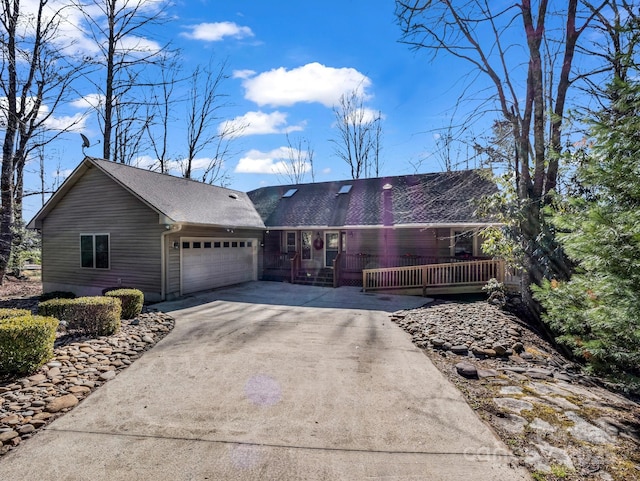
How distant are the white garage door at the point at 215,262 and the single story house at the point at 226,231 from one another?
40 mm

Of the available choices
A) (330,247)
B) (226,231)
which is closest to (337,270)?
(330,247)

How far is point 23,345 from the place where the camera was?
14.1 ft

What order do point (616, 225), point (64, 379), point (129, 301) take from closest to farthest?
1. point (616, 225)
2. point (64, 379)
3. point (129, 301)

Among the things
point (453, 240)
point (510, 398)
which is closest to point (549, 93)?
point (453, 240)

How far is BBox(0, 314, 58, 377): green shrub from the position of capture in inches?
165

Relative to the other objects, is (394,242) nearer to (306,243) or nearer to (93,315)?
(306,243)

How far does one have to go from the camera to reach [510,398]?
3.85 metres

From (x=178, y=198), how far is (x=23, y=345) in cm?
841

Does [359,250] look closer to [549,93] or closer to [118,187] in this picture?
[549,93]

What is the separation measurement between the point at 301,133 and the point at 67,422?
27165mm

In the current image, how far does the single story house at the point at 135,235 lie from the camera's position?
34.9 ft

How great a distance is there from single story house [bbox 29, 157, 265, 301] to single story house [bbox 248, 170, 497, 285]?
2.56 meters

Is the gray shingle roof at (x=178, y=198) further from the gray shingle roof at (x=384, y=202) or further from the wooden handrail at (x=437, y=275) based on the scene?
the wooden handrail at (x=437, y=275)

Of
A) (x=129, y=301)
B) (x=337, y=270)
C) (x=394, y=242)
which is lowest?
(x=129, y=301)
